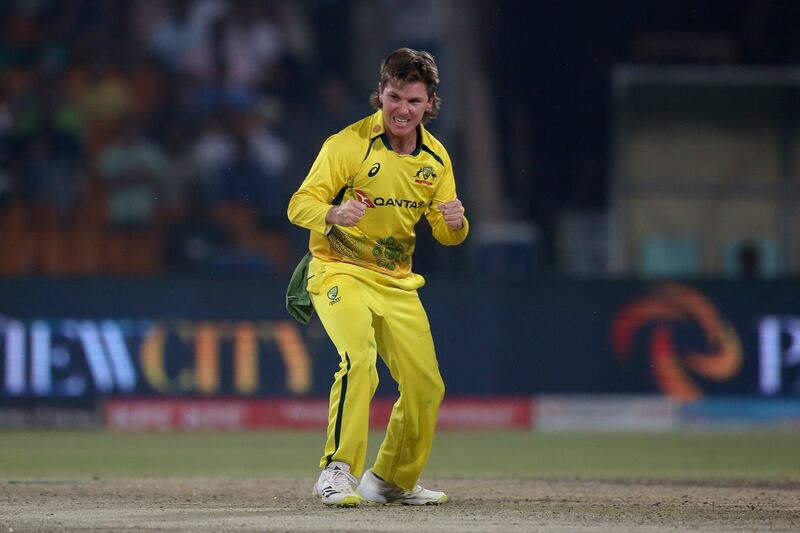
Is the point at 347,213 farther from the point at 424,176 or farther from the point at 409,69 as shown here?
the point at 409,69

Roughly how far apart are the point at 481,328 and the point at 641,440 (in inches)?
68.5

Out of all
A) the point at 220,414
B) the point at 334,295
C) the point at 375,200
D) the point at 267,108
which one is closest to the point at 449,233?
the point at 375,200

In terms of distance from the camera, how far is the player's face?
5926mm

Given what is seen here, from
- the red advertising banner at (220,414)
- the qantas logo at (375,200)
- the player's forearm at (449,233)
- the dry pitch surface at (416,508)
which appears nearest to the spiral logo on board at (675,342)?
the red advertising banner at (220,414)

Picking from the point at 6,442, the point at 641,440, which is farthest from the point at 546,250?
the point at 6,442

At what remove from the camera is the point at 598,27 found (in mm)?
14398

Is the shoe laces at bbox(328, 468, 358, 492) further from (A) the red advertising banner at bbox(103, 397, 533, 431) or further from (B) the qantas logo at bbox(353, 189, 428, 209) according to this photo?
(A) the red advertising banner at bbox(103, 397, 533, 431)

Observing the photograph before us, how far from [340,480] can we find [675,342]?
7195 mm

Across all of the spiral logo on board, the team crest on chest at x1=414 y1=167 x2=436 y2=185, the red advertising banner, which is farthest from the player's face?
the spiral logo on board

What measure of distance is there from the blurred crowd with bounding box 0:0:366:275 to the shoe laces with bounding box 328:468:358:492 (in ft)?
23.7

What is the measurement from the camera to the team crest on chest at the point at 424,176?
6098 millimetres

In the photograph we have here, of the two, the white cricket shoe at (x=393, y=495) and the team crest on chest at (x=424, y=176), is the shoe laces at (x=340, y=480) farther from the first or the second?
the team crest on chest at (x=424, y=176)

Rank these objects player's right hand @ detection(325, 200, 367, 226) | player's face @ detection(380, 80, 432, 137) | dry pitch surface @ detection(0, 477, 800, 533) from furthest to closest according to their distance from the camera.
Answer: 1. player's face @ detection(380, 80, 432, 137)
2. player's right hand @ detection(325, 200, 367, 226)
3. dry pitch surface @ detection(0, 477, 800, 533)

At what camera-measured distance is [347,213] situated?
5680 mm
